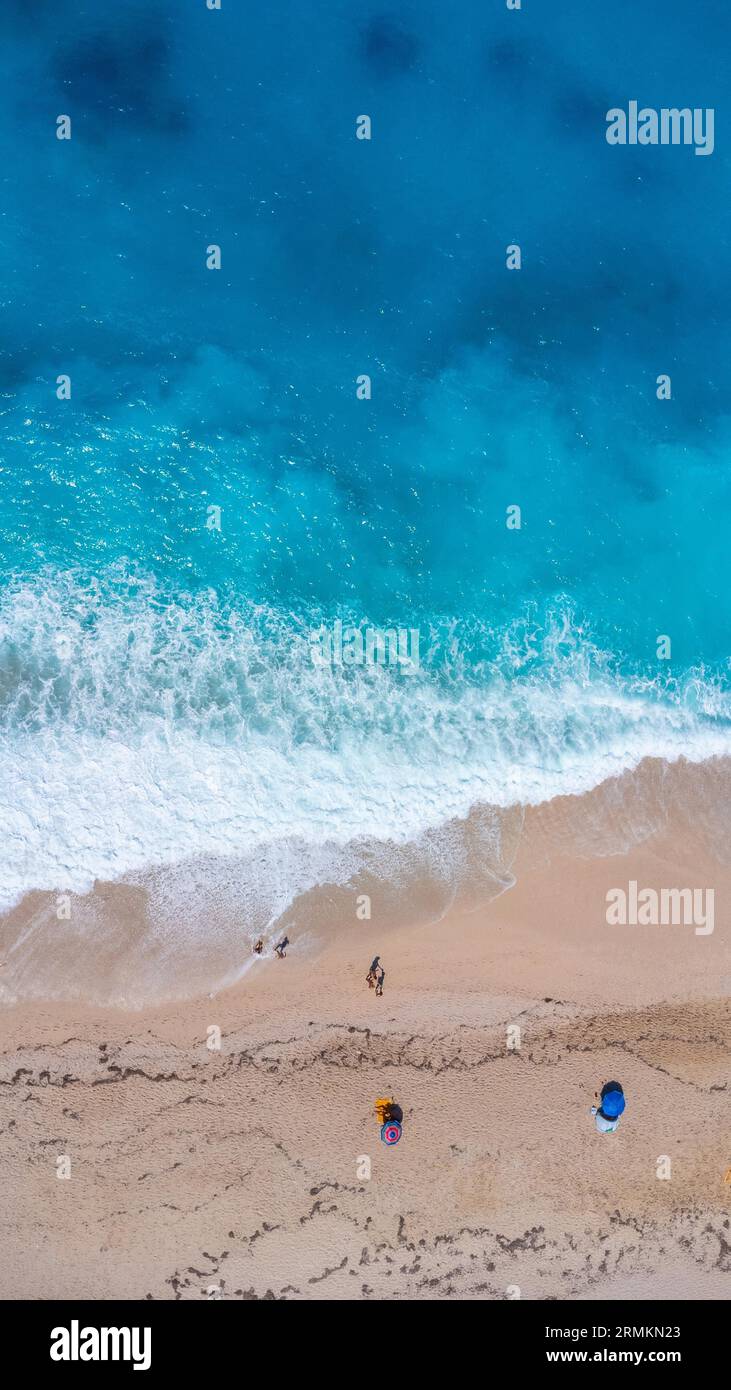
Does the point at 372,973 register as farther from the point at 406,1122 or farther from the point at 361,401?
the point at 361,401

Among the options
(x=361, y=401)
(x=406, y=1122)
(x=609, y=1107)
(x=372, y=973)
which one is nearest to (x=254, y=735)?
(x=372, y=973)

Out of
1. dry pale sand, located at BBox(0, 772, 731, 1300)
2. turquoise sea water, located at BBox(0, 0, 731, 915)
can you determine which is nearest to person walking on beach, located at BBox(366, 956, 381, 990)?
dry pale sand, located at BBox(0, 772, 731, 1300)

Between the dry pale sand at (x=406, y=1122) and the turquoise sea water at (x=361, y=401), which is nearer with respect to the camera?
the dry pale sand at (x=406, y=1122)

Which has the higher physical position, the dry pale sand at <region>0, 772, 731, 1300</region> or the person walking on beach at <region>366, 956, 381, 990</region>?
the person walking on beach at <region>366, 956, 381, 990</region>

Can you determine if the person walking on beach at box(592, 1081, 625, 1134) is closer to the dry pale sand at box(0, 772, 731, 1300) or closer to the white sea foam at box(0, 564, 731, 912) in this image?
the dry pale sand at box(0, 772, 731, 1300)

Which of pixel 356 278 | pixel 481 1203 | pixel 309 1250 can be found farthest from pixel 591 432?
pixel 309 1250

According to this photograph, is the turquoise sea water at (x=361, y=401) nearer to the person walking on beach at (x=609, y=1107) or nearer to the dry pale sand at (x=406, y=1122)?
the dry pale sand at (x=406, y=1122)

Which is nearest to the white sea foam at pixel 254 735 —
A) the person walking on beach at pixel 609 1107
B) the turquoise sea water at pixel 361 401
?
the turquoise sea water at pixel 361 401
